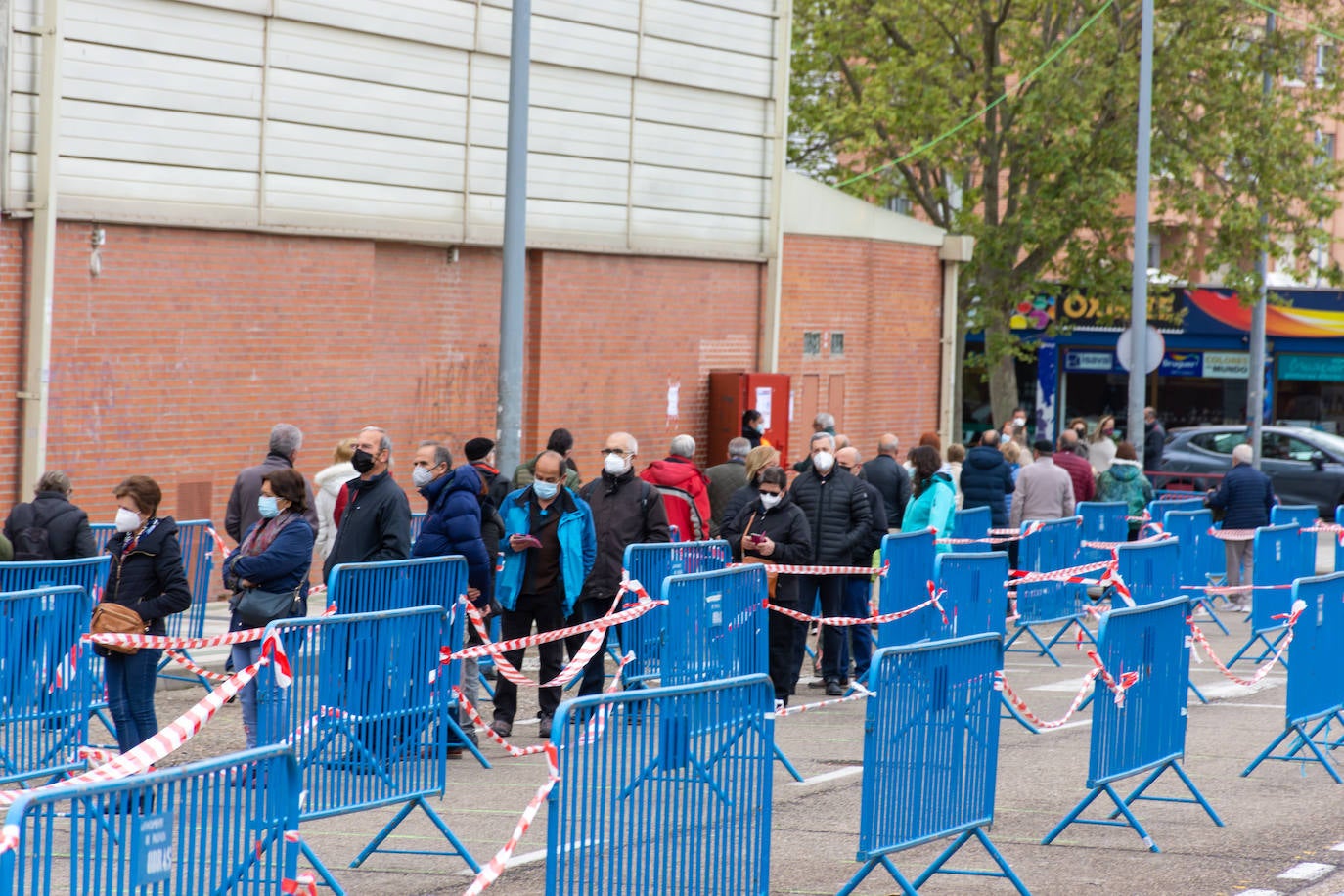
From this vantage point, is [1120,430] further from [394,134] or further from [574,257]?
[394,134]

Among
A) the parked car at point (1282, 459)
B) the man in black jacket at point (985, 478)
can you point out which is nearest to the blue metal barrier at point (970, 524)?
the man in black jacket at point (985, 478)

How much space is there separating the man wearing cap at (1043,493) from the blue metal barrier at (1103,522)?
0.60 meters

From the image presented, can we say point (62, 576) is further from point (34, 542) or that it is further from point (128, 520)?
point (128, 520)

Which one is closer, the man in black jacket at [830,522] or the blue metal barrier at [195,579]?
the blue metal barrier at [195,579]

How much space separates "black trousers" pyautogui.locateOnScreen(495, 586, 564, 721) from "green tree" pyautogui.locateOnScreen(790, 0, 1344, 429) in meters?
20.3

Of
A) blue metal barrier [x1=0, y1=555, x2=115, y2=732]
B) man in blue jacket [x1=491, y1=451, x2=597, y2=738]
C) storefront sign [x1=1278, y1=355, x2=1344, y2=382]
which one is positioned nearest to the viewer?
blue metal barrier [x1=0, y1=555, x2=115, y2=732]

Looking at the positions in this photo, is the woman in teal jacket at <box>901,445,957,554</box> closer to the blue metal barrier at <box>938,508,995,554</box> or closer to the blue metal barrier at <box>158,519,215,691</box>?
the blue metal barrier at <box>938,508,995,554</box>

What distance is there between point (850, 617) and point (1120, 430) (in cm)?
2629

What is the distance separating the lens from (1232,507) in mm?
21062

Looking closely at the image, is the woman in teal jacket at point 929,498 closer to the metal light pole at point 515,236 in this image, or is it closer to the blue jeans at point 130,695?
the metal light pole at point 515,236

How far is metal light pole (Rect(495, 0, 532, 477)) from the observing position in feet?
51.6

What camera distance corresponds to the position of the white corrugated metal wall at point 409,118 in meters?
16.5

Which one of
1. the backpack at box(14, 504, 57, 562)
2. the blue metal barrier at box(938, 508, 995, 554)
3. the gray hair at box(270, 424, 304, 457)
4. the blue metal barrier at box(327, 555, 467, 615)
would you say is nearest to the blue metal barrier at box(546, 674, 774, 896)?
the blue metal barrier at box(327, 555, 467, 615)

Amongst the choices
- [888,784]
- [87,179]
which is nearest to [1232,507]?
[87,179]
